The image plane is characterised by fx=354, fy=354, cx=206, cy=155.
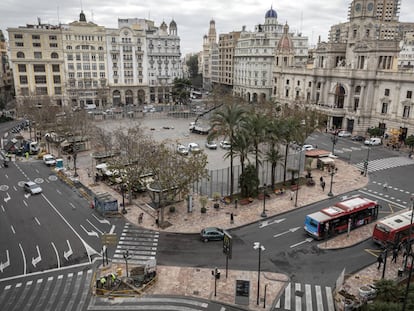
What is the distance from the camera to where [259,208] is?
147 ft

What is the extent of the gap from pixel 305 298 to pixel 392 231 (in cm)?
1260

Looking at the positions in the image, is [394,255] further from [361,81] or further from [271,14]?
[271,14]

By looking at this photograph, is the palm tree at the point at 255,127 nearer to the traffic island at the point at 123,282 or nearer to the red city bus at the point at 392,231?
the red city bus at the point at 392,231

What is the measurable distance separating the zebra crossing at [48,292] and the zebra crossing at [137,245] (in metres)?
4.05

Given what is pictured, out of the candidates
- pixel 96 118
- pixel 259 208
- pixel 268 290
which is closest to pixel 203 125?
pixel 96 118

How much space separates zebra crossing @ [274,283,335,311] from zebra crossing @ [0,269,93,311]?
15788 mm

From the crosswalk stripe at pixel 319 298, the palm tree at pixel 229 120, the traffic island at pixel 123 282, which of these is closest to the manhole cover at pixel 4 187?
the traffic island at pixel 123 282

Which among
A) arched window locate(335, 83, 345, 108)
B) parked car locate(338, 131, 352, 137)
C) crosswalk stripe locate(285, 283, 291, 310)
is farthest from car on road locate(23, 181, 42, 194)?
arched window locate(335, 83, 345, 108)

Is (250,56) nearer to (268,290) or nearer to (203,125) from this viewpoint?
(203,125)

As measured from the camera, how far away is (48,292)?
28.7 meters

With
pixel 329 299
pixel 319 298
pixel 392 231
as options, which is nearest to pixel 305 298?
pixel 319 298

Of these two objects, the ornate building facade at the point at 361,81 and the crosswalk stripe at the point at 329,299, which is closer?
the crosswalk stripe at the point at 329,299

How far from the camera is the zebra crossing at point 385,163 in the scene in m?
62.3

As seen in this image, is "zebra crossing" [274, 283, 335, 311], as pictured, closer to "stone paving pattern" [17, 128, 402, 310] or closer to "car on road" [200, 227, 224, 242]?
"stone paving pattern" [17, 128, 402, 310]
